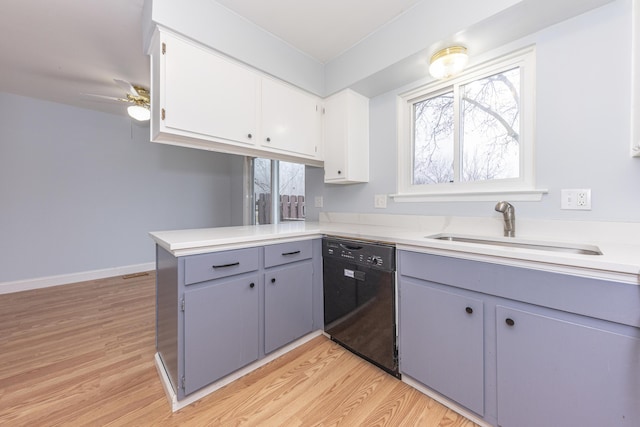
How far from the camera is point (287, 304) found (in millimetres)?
1727

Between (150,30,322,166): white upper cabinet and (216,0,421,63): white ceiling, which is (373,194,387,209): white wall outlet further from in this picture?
(216,0,421,63): white ceiling

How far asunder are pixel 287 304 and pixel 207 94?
1.52 meters

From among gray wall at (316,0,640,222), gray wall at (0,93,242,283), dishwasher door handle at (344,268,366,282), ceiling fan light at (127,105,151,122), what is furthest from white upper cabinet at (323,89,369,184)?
gray wall at (0,93,242,283)

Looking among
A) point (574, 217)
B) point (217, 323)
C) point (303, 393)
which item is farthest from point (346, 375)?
point (574, 217)

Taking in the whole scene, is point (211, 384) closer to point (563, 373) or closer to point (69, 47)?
point (563, 373)

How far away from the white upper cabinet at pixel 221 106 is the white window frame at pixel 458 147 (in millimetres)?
839

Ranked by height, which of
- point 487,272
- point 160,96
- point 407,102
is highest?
point 407,102

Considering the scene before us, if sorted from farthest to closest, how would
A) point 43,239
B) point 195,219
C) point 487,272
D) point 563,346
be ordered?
point 195,219 → point 43,239 → point 487,272 → point 563,346

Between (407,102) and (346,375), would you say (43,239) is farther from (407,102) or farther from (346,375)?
(407,102)

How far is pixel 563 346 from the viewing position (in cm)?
92

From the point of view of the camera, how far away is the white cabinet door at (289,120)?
6.48 feet

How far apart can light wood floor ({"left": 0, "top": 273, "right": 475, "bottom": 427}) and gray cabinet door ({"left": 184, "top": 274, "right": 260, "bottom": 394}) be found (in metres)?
0.16

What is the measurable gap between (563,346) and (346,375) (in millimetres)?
1098

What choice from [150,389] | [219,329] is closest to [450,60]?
[219,329]
